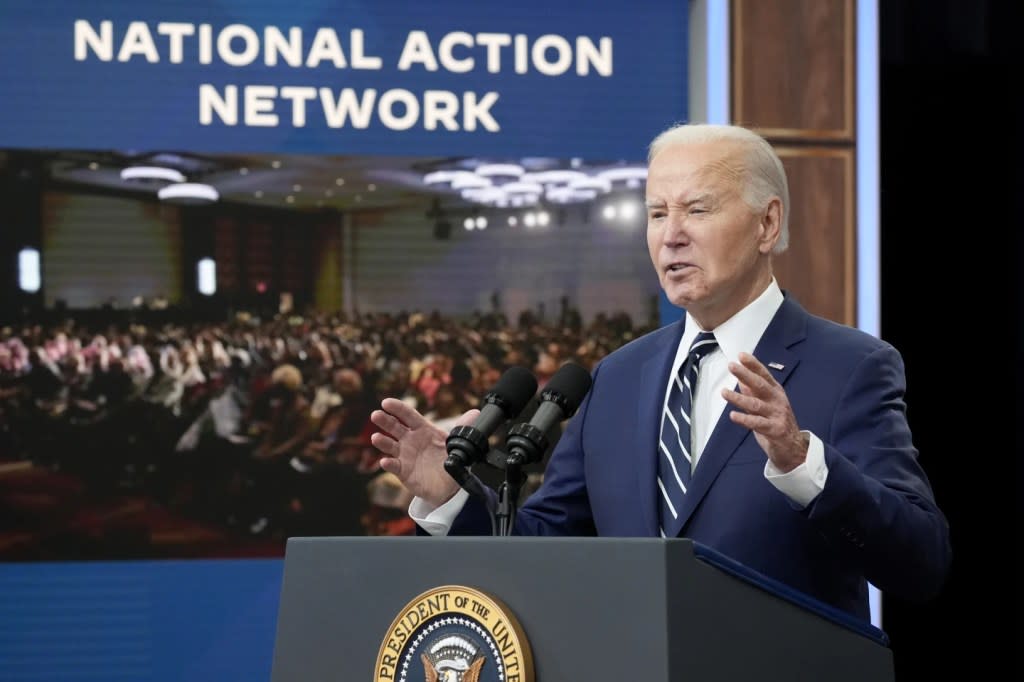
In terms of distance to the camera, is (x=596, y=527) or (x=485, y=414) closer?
(x=485, y=414)

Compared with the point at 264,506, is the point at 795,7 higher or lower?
higher

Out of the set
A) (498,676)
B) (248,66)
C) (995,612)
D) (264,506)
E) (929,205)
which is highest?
(248,66)

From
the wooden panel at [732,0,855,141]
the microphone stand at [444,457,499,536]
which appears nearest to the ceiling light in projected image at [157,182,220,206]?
the wooden panel at [732,0,855,141]

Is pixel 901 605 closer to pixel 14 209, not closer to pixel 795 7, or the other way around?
pixel 795 7

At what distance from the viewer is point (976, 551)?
5.14 m

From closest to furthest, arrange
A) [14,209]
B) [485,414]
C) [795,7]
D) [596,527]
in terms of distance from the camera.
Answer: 1. [485,414]
2. [596,527]
3. [14,209]
4. [795,7]

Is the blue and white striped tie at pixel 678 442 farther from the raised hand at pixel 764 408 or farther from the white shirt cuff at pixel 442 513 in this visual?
the raised hand at pixel 764 408

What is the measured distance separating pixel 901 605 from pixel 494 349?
176cm

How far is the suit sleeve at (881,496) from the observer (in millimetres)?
1675

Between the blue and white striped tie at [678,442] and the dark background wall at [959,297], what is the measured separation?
314 cm

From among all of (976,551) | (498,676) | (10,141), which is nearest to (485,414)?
(498,676)

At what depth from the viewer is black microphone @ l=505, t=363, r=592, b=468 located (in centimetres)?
169

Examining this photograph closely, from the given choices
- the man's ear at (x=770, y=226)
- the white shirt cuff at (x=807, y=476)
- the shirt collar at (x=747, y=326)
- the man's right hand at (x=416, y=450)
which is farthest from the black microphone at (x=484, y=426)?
the man's ear at (x=770, y=226)

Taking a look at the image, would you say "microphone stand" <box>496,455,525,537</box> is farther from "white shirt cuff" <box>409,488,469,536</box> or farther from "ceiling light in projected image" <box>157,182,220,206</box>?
"ceiling light in projected image" <box>157,182,220,206</box>
